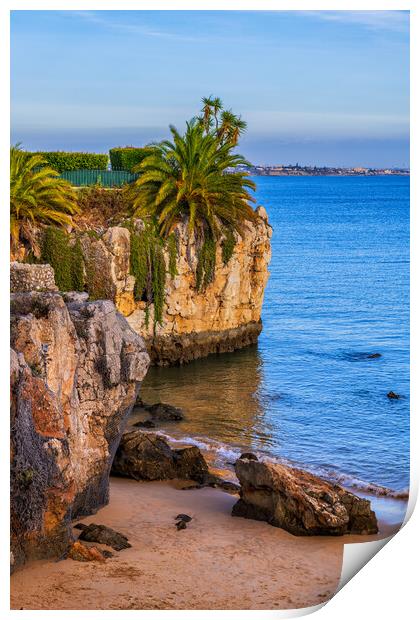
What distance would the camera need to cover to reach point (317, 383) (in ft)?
107

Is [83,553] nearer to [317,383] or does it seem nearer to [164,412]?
[164,412]

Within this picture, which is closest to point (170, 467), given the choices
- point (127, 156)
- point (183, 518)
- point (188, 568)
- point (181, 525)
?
point (183, 518)

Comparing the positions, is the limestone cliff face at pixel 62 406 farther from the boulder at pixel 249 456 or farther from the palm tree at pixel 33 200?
the palm tree at pixel 33 200

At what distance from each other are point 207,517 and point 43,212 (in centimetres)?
1398

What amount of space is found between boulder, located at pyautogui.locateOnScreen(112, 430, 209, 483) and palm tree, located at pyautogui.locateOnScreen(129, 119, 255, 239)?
13.2 metres

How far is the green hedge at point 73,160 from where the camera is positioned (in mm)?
33469

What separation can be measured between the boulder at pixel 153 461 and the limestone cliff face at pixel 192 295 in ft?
37.5

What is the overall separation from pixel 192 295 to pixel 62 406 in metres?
20.6

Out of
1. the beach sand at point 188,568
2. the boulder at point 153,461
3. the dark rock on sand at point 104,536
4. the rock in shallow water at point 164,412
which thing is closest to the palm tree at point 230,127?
the rock in shallow water at point 164,412

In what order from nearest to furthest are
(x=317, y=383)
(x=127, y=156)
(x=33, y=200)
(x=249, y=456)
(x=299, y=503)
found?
(x=299, y=503), (x=249, y=456), (x=33, y=200), (x=317, y=383), (x=127, y=156)

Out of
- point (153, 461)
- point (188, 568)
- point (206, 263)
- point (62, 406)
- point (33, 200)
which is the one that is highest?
point (33, 200)

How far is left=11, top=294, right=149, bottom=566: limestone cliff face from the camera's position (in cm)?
1283
